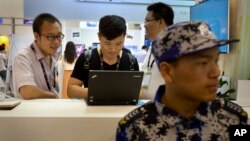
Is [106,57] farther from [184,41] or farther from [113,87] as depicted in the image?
[184,41]

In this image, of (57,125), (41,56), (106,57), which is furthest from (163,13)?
(57,125)

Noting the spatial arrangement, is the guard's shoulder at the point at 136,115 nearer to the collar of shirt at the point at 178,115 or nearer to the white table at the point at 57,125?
the collar of shirt at the point at 178,115

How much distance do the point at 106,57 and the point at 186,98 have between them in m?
1.14

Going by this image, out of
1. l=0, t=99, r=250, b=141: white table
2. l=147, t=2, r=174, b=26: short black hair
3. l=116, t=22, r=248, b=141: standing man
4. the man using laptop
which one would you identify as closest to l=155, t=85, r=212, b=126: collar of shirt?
l=116, t=22, r=248, b=141: standing man

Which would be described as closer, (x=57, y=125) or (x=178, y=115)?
(x=178, y=115)

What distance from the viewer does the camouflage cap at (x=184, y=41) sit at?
85 cm

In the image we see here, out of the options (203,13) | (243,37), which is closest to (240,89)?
(243,37)

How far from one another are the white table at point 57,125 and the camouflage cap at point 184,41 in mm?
584

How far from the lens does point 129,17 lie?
6824mm

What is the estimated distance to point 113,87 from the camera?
151cm

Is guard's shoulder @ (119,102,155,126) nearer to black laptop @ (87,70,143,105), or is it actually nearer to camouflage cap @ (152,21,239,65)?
camouflage cap @ (152,21,239,65)

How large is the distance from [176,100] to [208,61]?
18cm

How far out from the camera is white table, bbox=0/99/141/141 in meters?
1.35

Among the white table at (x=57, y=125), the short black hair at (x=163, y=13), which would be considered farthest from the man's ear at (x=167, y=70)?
the short black hair at (x=163, y=13)
